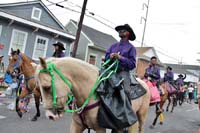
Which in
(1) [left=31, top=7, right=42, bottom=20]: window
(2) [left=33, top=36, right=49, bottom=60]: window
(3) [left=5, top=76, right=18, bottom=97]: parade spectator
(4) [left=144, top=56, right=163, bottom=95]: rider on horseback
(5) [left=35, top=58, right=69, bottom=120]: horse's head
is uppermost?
(1) [left=31, top=7, right=42, bottom=20]: window

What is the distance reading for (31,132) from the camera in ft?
20.7

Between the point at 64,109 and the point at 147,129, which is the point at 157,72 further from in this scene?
the point at 64,109

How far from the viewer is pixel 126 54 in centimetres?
395

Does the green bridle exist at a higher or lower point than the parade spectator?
higher

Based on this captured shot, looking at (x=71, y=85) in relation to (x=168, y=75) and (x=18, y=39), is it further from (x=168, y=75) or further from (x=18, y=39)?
(x=18, y=39)

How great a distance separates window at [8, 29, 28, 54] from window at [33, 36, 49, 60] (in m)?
1.02

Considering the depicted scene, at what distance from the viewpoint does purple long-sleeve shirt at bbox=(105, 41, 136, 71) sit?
379 centimetres

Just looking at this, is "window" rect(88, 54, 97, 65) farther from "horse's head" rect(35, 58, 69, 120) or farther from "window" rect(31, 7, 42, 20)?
"horse's head" rect(35, 58, 69, 120)

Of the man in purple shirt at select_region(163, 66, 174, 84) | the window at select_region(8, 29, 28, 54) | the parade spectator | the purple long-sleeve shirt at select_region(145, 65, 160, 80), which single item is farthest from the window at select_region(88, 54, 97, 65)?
the purple long-sleeve shirt at select_region(145, 65, 160, 80)

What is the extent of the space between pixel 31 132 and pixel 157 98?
379 centimetres

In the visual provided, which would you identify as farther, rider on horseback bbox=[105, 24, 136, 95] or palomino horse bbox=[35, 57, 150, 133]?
rider on horseback bbox=[105, 24, 136, 95]

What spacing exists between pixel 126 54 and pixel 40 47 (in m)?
15.2

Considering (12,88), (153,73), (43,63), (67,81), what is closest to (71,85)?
(67,81)

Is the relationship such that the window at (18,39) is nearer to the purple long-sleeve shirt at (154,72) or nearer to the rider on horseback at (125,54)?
the purple long-sleeve shirt at (154,72)
